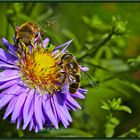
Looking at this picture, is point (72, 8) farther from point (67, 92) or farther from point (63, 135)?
point (67, 92)

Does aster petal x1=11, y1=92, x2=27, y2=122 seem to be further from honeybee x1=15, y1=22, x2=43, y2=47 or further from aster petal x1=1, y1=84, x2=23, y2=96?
honeybee x1=15, y1=22, x2=43, y2=47

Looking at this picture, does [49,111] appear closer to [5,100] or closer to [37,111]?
[37,111]

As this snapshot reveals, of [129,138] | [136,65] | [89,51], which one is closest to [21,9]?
[89,51]

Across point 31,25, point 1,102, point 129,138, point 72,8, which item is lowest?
point 129,138

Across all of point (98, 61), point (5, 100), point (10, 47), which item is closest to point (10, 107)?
point (5, 100)

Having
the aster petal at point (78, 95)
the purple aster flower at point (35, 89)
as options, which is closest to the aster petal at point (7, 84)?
the purple aster flower at point (35, 89)
